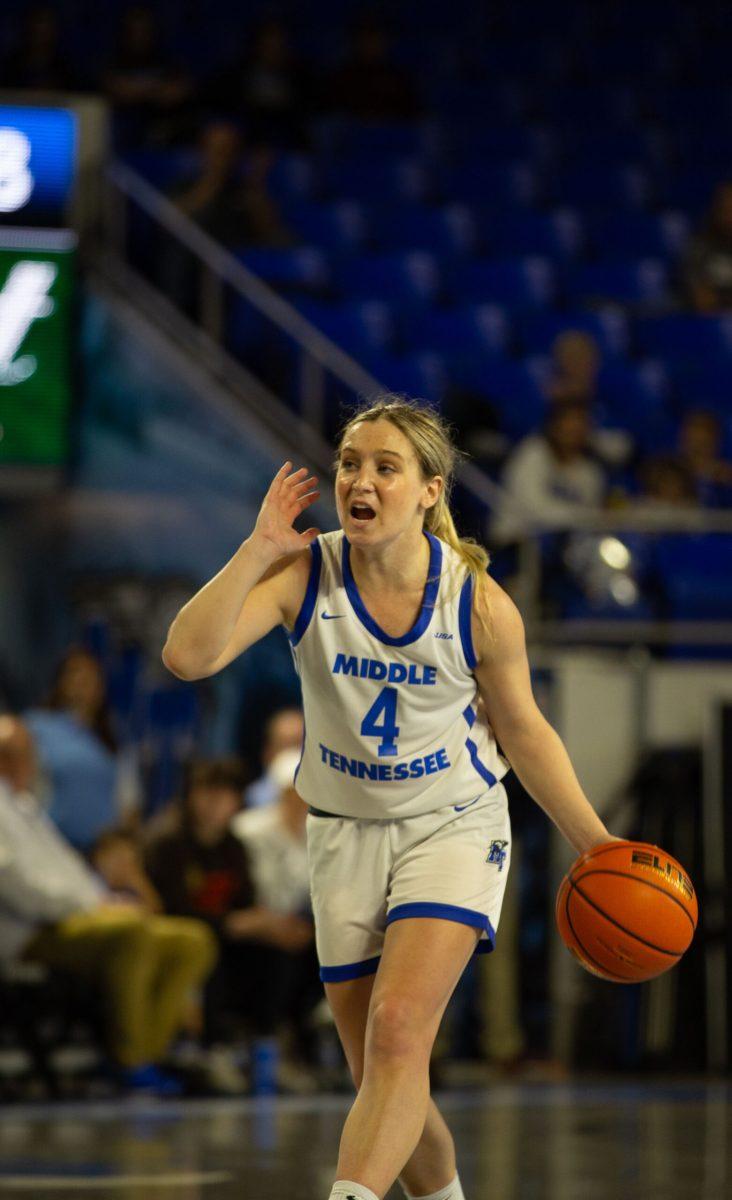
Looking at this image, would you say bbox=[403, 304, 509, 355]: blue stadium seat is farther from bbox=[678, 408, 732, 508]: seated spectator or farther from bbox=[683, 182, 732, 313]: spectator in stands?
bbox=[678, 408, 732, 508]: seated spectator

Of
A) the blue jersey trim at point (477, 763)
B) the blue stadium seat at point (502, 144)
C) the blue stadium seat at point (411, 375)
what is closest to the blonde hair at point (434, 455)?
the blue jersey trim at point (477, 763)

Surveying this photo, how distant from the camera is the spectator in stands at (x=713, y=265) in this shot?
45.1 ft

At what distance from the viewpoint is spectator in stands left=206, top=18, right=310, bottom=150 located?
14477mm

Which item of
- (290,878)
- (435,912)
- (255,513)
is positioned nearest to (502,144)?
(255,513)

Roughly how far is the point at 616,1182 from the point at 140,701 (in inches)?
203

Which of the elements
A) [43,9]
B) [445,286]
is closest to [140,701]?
[445,286]

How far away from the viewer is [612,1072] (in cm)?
1060

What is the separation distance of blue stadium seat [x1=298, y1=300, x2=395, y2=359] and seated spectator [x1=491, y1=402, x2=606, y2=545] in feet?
5.30

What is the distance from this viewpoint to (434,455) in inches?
179

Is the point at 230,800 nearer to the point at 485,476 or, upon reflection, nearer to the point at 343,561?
the point at 485,476

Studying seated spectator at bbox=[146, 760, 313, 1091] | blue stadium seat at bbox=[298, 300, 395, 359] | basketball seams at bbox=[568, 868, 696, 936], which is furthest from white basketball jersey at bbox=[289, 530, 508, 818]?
blue stadium seat at bbox=[298, 300, 395, 359]

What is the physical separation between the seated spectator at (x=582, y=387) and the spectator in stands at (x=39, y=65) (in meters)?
4.18

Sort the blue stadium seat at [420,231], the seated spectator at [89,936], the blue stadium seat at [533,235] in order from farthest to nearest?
the blue stadium seat at [533,235] → the blue stadium seat at [420,231] → the seated spectator at [89,936]

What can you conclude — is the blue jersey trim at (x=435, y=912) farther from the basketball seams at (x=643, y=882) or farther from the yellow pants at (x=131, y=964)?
the yellow pants at (x=131, y=964)
